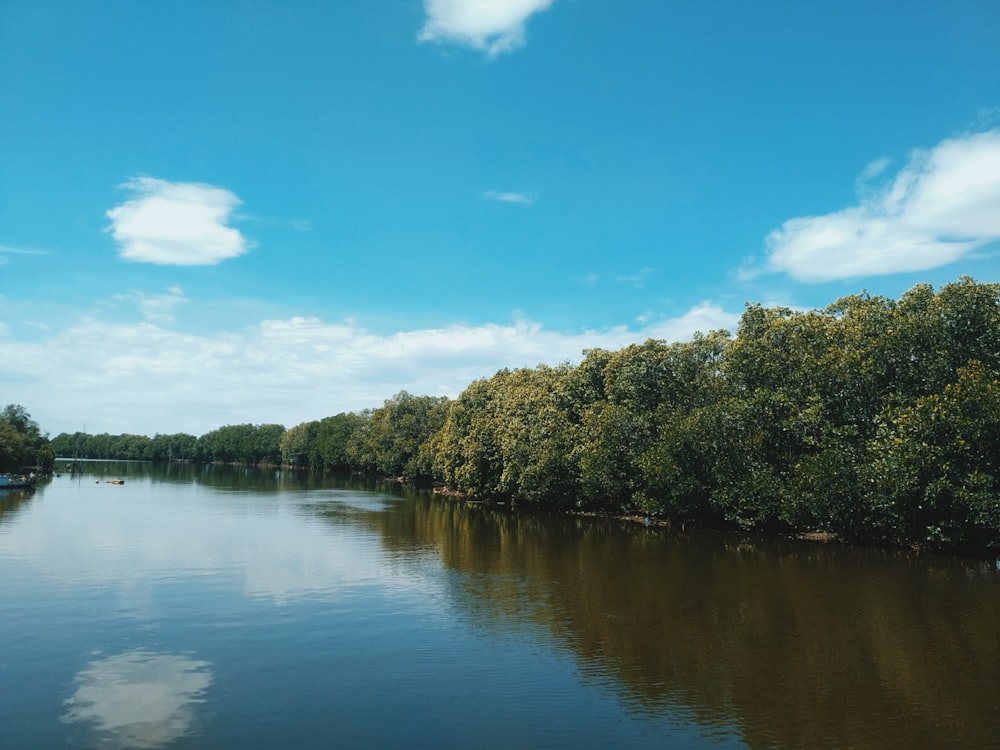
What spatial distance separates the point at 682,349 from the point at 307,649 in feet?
148

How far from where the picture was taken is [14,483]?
82.6 metres

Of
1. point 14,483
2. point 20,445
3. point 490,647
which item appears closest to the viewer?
point 490,647

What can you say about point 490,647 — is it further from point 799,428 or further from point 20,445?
point 20,445

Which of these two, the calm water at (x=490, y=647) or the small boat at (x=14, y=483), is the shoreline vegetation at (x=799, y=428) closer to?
the calm water at (x=490, y=647)

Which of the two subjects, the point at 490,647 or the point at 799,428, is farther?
the point at 799,428

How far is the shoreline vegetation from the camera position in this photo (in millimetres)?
35375

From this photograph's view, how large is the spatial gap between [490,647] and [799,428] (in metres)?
31.8

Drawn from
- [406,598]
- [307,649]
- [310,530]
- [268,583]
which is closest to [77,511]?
[310,530]

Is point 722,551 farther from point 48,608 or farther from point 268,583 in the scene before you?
point 48,608

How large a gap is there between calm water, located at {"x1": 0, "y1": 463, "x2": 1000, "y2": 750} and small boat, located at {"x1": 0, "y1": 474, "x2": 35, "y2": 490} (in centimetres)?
5034

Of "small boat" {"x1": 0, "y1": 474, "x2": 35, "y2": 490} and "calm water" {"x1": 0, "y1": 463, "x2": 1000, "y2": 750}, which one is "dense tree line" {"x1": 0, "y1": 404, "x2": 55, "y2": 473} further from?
"calm water" {"x1": 0, "y1": 463, "x2": 1000, "y2": 750}

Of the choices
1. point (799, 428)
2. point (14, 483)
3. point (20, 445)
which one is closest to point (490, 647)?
point (799, 428)

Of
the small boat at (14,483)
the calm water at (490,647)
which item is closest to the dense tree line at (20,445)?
the small boat at (14,483)

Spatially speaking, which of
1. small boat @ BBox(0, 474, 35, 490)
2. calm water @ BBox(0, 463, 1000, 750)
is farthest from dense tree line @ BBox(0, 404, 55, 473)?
calm water @ BBox(0, 463, 1000, 750)
